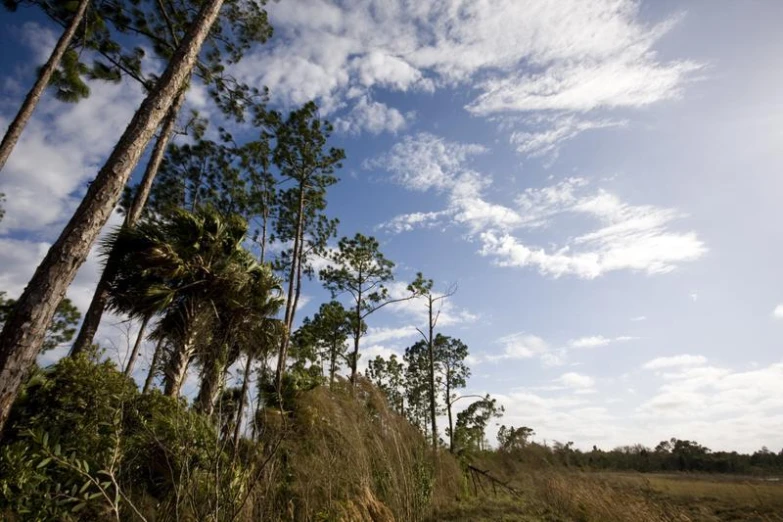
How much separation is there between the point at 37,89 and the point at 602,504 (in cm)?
1435

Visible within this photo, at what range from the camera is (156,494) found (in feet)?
17.1

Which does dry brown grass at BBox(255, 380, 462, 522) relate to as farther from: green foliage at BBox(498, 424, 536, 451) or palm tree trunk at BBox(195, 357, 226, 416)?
green foliage at BBox(498, 424, 536, 451)

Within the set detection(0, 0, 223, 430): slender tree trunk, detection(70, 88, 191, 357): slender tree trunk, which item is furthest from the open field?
detection(70, 88, 191, 357): slender tree trunk

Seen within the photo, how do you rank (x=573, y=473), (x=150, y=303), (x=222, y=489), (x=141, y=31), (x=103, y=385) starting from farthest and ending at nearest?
(x=573, y=473)
(x=141, y=31)
(x=150, y=303)
(x=103, y=385)
(x=222, y=489)

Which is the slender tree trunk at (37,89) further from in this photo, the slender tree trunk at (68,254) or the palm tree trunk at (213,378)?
the palm tree trunk at (213,378)

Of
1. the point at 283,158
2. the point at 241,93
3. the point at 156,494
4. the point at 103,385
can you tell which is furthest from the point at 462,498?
the point at 283,158

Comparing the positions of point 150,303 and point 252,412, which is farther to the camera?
point 150,303

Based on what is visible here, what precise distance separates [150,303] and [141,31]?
682 centimetres

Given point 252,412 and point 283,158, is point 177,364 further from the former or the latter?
point 283,158

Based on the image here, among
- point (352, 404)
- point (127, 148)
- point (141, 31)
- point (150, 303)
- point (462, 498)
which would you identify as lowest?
point (462, 498)

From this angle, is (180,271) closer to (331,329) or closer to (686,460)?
(331,329)

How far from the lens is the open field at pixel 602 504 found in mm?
6242

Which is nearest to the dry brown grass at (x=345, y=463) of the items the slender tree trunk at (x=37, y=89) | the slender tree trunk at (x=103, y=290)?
the slender tree trunk at (x=103, y=290)

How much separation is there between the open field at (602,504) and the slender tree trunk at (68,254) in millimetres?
6042
